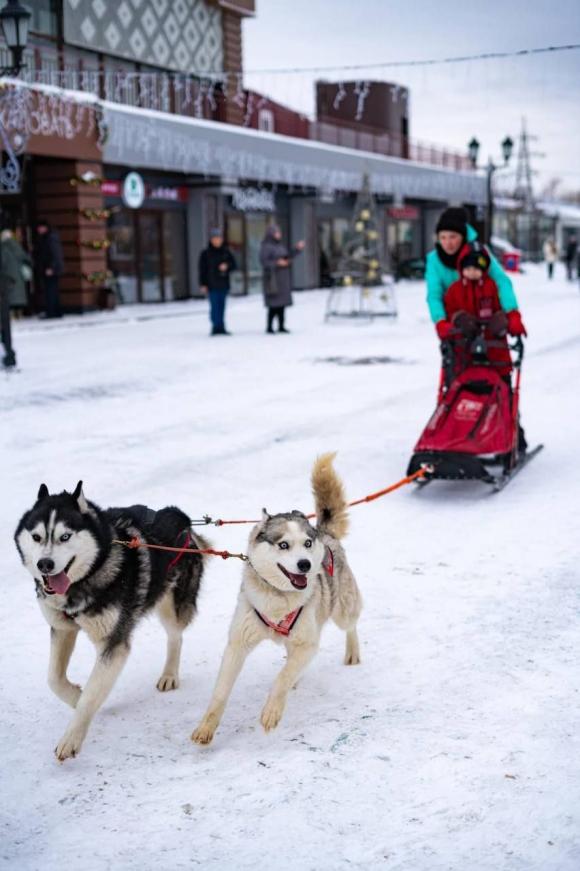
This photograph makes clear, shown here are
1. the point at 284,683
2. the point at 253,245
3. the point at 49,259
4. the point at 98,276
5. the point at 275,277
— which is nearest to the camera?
the point at 284,683

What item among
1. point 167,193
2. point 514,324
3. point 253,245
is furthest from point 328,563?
point 253,245

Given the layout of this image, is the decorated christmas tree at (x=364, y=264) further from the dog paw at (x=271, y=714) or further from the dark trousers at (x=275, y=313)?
the dog paw at (x=271, y=714)

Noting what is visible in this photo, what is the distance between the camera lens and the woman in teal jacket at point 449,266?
22.7ft

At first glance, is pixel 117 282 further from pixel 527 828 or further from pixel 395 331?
pixel 527 828

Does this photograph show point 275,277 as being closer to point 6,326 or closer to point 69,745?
point 6,326

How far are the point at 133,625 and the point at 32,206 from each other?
19.0 metres

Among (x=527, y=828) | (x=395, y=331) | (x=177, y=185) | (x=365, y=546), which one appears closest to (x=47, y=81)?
(x=177, y=185)

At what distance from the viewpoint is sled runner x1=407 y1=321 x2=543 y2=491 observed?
637cm

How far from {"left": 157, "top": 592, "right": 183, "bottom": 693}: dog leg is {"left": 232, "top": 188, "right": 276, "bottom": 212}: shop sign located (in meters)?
24.8

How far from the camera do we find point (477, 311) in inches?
277

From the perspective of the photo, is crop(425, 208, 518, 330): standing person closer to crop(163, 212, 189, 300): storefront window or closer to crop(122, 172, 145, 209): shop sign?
crop(122, 172, 145, 209): shop sign

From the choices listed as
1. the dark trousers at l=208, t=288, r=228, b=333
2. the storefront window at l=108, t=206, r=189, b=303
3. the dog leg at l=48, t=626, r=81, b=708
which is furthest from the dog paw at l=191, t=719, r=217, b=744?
the storefront window at l=108, t=206, r=189, b=303

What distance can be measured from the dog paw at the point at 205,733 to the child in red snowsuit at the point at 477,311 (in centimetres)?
413

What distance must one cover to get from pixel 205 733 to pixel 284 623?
0.44m
